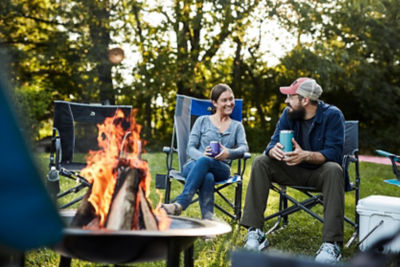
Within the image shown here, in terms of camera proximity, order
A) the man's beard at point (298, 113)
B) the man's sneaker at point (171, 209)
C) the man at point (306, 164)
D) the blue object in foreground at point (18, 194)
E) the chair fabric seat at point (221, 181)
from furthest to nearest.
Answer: the chair fabric seat at point (221, 181), the man's beard at point (298, 113), the man at point (306, 164), the man's sneaker at point (171, 209), the blue object in foreground at point (18, 194)

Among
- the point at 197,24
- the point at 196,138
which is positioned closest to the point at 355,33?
the point at 197,24

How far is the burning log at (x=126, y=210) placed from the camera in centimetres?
190

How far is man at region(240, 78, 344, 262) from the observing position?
3041mm

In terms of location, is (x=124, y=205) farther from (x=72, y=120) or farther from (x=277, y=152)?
(x=72, y=120)

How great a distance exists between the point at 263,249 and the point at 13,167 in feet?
8.62

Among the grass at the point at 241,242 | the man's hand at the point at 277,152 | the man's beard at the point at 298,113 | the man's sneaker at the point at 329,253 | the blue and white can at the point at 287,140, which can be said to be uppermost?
the man's beard at the point at 298,113

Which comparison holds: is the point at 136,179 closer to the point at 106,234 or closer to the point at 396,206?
the point at 106,234

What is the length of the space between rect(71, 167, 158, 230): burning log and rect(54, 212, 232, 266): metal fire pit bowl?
0.25 m

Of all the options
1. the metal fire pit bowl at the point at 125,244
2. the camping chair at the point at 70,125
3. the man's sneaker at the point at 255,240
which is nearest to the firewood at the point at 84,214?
the metal fire pit bowl at the point at 125,244

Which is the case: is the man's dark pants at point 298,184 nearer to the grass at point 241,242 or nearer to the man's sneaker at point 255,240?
the man's sneaker at point 255,240

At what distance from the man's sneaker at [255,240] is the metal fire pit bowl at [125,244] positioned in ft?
4.97

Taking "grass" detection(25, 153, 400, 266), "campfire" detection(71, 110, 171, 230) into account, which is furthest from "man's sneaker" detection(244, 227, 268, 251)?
"campfire" detection(71, 110, 171, 230)

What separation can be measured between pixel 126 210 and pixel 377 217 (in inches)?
72.5

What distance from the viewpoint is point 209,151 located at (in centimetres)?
354
